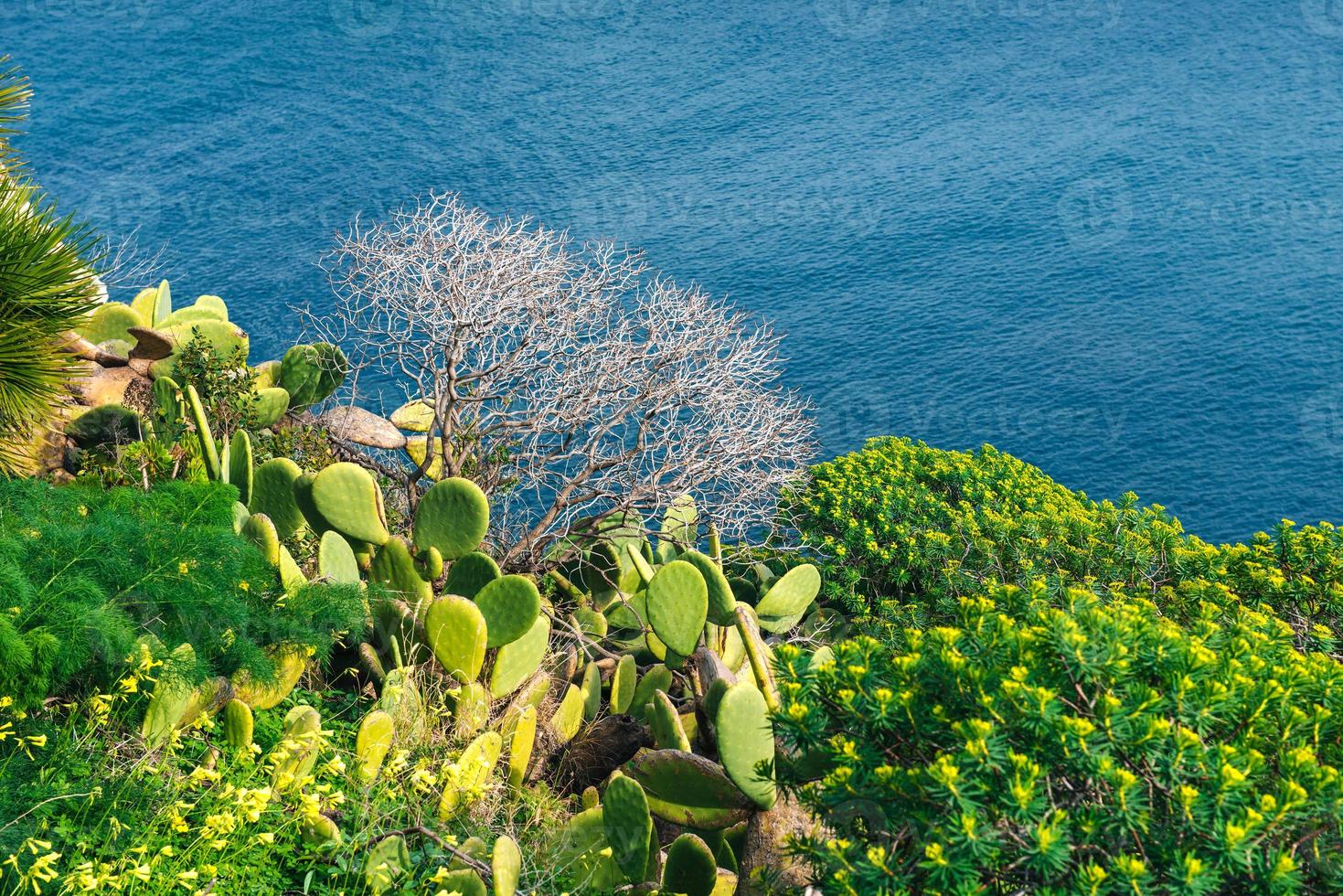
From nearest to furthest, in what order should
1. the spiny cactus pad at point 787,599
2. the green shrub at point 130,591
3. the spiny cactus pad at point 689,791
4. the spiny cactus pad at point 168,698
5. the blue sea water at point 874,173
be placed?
1. the green shrub at point 130,591
2. the spiny cactus pad at point 168,698
3. the spiny cactus pad at point 689,791
4. the spiny cactus pad at point 787,599
5. the blue sea water at point 874,173

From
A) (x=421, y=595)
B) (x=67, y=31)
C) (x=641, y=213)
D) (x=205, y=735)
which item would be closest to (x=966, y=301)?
(x=641, y=213)

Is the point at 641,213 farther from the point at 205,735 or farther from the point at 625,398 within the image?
the point at 205,735

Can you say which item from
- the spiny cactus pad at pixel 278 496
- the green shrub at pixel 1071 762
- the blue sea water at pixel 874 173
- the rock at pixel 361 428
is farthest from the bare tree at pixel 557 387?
the blue sea water at pixel 874 173

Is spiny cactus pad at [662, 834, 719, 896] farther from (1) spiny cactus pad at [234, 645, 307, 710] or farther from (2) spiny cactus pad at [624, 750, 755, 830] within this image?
(1) spiny cactus pad at [234, 645, 307, 710]

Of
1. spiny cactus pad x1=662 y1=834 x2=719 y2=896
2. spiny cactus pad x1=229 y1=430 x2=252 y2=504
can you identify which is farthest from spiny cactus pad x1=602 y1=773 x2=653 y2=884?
spiny cactus pad x1=229 y1=430 x2=252 y2=504

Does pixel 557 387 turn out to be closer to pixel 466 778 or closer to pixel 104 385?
pixel 104 385

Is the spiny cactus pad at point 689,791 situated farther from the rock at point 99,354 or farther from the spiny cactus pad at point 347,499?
the rock at point 99,354

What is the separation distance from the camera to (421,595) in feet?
21.1

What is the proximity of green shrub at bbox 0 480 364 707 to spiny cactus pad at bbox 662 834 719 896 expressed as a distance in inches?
67.0

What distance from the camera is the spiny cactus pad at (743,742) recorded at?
187 inches

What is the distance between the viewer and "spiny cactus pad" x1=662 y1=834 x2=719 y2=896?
179 inches

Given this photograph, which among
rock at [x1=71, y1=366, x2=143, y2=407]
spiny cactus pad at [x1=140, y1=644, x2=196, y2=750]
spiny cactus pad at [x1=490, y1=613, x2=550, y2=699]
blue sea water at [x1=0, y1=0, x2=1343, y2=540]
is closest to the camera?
spiny cactus pad at [x1=140, y1=644, x2=196, y2=750]

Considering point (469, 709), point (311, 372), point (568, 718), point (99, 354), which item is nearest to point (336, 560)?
point (469, 709)

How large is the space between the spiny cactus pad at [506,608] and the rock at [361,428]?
13.9 ft
